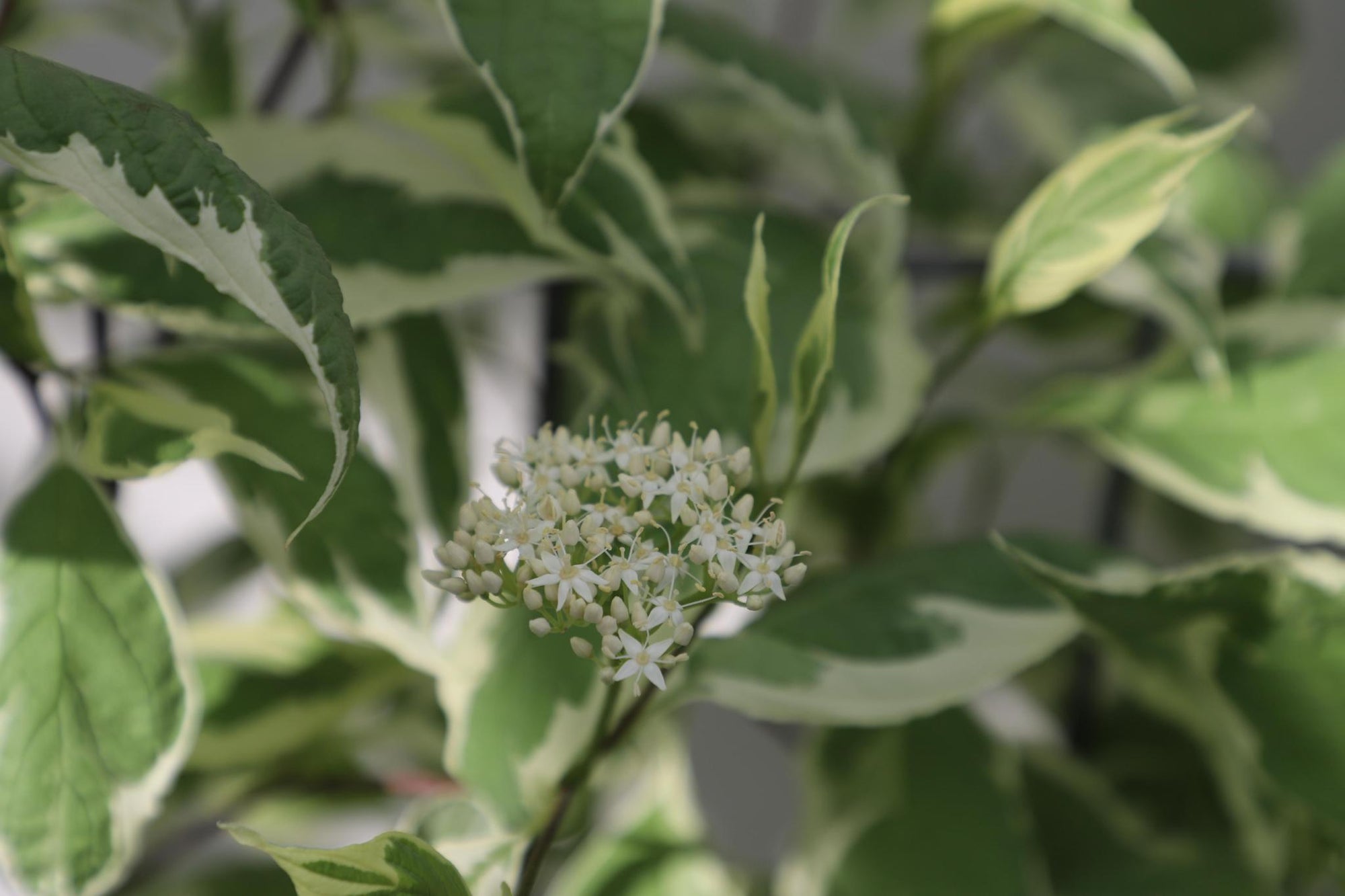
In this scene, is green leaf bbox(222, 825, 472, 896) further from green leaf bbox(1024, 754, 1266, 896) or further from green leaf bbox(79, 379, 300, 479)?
green leaf bbox(1024, 754, 1266, 896)

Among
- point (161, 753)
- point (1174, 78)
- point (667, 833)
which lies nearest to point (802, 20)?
point (1174, 78)

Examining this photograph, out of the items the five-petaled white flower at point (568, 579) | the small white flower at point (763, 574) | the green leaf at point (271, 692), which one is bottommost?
the green leaf at point (271, 692)

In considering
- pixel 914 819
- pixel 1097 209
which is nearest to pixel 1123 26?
pixel 1097 209

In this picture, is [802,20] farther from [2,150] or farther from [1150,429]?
[2,150]

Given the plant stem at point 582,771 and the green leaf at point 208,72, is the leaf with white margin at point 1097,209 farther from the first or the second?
the green leaf at point 208,72

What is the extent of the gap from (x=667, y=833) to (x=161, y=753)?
0.24 m

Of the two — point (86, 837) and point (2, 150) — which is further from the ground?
point (2, 150)

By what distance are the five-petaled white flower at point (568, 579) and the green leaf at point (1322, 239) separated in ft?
1.24

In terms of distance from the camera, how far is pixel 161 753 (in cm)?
30

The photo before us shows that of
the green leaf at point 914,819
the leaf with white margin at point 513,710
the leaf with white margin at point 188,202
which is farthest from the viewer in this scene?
the green leaf at point 914,819

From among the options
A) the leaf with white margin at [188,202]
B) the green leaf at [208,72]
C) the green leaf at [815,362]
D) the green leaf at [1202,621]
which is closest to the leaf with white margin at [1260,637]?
the green leaf at [1202,621]

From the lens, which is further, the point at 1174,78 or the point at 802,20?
the point at 802,20

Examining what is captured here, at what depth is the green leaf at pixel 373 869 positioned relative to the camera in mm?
208

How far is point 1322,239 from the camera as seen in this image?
0.47m
